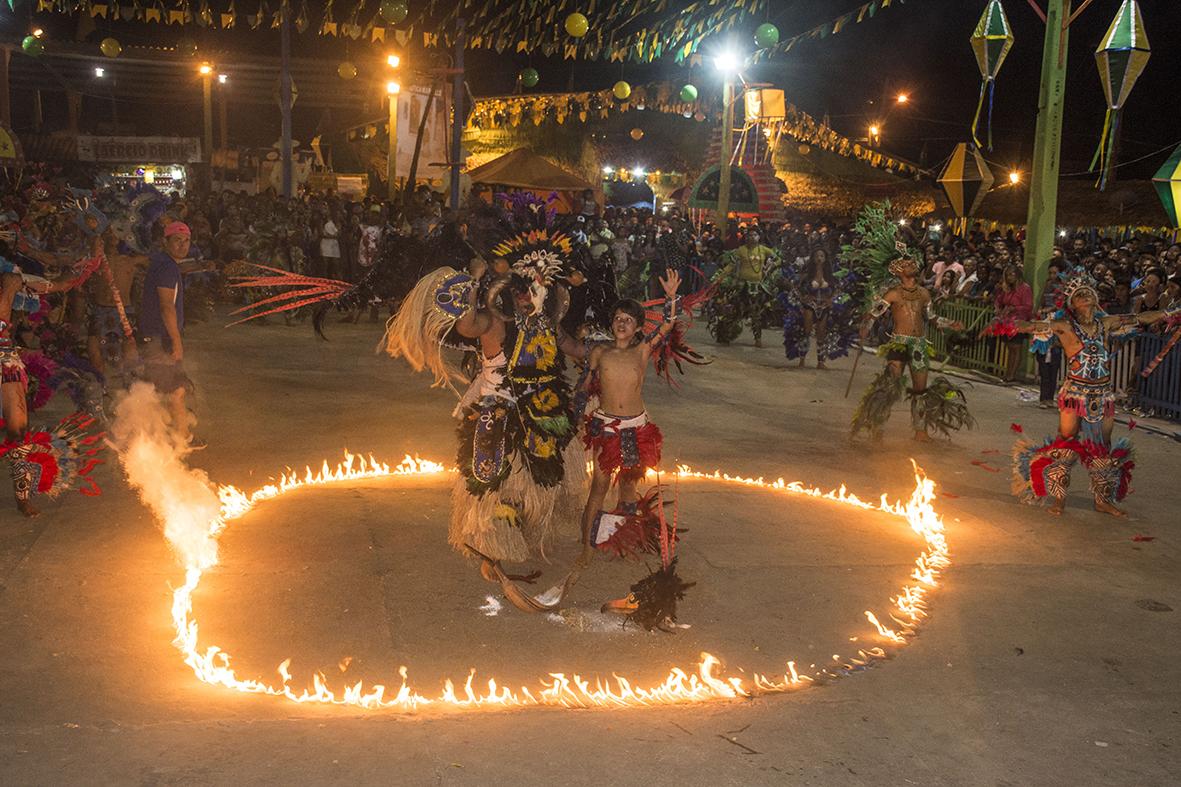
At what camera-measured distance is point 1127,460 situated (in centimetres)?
827

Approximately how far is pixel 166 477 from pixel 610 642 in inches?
177

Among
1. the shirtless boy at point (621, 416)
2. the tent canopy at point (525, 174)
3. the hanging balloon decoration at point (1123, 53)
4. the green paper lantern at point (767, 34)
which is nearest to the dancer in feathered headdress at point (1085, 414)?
the shirtless boy at point (621, 416)

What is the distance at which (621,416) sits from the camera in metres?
6.41

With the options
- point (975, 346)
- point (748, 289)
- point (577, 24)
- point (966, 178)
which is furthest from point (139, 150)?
point (966, 178)

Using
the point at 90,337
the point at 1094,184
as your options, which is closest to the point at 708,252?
the point at 1094,184

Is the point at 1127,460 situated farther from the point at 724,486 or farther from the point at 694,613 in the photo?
the point at 694,613

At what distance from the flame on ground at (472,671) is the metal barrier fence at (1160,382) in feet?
16.2

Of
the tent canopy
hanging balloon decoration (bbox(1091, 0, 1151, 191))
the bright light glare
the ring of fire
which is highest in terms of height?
the bright light glare

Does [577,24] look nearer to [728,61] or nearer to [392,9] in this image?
[392,9]

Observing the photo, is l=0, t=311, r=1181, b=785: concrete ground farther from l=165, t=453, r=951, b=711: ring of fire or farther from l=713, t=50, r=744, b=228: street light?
l=713, t=50, r=744, b=228: street light

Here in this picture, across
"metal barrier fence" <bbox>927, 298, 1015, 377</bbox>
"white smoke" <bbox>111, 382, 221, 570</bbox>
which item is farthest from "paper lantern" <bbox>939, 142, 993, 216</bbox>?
"white smoke" <bbox>111, 382, 221, 570</bbox>

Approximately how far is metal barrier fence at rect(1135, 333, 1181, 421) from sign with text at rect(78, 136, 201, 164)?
28624 mm

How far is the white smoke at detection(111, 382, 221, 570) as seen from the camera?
6.89 meters

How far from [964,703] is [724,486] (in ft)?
13.2
